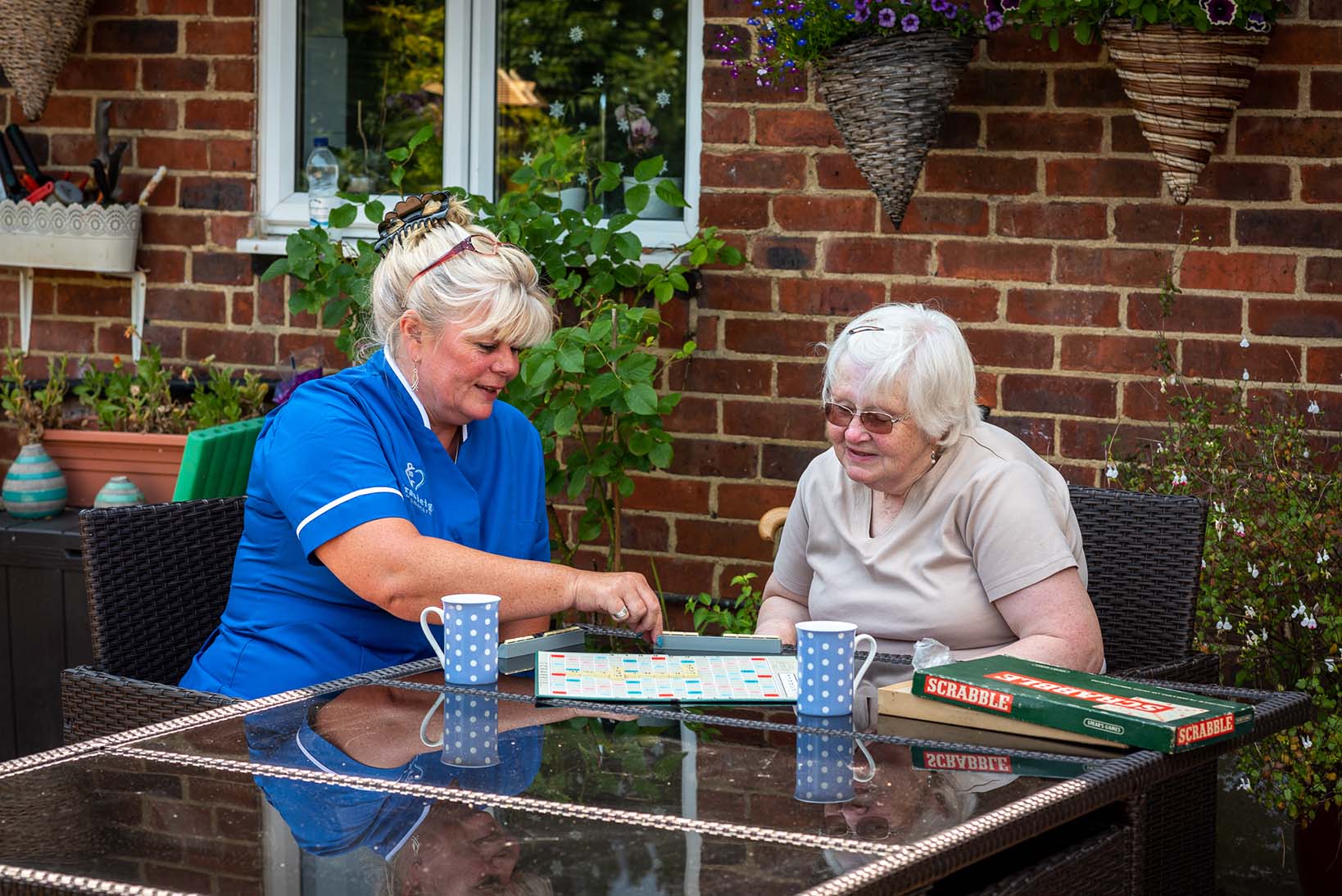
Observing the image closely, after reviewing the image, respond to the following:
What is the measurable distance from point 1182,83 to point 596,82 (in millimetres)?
1526

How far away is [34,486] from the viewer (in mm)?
4062

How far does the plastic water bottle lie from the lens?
4.24 metres

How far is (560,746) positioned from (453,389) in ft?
3.04

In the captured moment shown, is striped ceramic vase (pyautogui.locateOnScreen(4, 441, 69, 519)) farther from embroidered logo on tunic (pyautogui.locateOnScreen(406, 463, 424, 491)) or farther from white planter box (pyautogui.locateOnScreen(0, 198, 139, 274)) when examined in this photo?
embroidered logo on tunic (pyautogui.locateOnScreen(406, 463, 424, 491))

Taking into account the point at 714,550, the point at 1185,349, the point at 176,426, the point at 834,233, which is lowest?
the point at 714,550

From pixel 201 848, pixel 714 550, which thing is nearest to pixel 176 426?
pixel 714 550

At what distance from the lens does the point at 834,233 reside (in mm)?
3812

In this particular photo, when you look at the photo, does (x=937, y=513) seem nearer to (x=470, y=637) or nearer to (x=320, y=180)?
(x=470, y=637)

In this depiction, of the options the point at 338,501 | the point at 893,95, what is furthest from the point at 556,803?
the point at 893,95

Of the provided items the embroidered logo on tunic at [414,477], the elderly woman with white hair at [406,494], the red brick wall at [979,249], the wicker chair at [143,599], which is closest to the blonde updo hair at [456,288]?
the elderly woman with white hair at [406,494]

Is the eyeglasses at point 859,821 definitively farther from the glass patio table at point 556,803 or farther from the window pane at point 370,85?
the window pane at point 370,85

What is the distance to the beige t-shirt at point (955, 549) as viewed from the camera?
2518 millimetres

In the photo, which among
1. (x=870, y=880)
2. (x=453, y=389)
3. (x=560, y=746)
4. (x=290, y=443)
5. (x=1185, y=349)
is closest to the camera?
(x=870, y=880)

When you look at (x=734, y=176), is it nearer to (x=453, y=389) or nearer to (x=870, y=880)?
(x=453, y=389)
